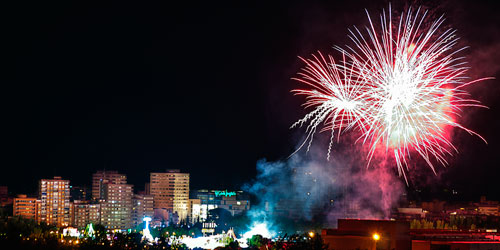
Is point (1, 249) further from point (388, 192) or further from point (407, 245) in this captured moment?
point (388, 192)

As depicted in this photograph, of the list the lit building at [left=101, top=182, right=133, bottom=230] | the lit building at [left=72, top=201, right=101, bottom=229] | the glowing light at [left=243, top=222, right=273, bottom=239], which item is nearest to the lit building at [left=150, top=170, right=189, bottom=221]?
the lit building at [left=101, top=182, right=133, bottom=230]

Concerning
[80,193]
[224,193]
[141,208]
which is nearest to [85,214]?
[141,208]

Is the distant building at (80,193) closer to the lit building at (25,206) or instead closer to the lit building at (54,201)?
the lit building at (54,201)

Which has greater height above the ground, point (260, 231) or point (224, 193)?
point (224, 193)

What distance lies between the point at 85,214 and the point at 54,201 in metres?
2.86

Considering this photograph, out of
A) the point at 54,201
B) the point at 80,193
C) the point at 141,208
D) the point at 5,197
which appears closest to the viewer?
the point at 54,201

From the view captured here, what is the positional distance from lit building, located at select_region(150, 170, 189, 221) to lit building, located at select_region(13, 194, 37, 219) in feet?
50.0

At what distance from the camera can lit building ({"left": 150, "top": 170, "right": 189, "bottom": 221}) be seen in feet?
205

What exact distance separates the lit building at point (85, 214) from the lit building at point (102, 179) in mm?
4082

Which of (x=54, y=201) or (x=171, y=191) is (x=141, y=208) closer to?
(x=171, y=191)

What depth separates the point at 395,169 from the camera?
24188 millimetres

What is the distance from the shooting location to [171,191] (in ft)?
206

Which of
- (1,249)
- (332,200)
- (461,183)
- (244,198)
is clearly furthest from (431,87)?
(244,198)

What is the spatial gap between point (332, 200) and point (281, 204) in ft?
15.5
